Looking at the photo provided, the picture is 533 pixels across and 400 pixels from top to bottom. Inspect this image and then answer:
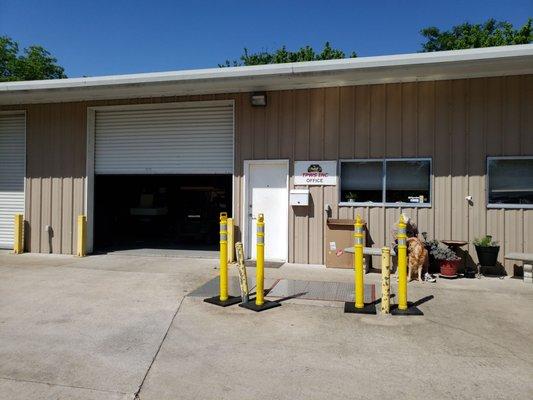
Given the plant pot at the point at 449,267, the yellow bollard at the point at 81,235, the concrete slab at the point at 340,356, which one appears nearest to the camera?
the concrete slab at the point at 340,356

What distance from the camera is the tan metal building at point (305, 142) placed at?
7574mm

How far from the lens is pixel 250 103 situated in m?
8.91

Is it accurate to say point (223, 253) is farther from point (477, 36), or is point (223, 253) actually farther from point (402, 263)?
point (477, 36)

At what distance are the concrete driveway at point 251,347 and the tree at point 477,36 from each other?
22236 mm

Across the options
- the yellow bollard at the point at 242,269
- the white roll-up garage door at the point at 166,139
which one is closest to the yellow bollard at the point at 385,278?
the yellow bollard at the point at 242,269

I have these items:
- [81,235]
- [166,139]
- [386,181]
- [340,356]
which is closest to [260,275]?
[340,356]

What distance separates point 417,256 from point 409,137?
2368mm

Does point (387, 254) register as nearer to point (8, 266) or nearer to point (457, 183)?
point (457, 183)

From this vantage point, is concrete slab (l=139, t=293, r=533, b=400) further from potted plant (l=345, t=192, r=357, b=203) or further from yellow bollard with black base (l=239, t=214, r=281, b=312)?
potted plant (l=345, t=192, r=357, b=203)

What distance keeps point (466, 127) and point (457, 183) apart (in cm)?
105

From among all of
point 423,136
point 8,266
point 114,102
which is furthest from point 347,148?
point 8,266

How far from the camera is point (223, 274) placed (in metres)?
5.61

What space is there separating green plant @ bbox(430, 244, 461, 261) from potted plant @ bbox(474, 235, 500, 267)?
425mm

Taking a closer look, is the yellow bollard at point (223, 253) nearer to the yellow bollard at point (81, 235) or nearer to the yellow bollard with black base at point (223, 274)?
the yellow bollard with black base at point (223, 274)
